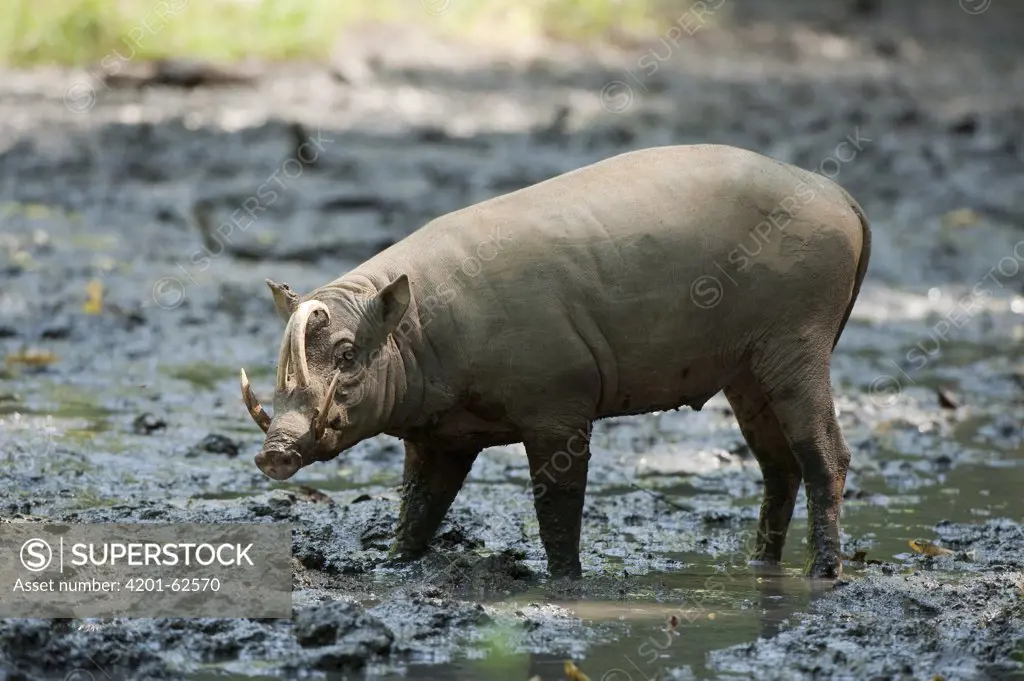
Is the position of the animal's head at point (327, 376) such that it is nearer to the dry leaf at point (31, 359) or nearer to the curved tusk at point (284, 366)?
the curved tusk at point (284, 366)

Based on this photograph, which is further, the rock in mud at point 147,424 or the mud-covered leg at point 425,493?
the rock in mud at point 147,424

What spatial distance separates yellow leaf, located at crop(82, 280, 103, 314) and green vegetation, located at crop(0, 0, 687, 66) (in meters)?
7.41

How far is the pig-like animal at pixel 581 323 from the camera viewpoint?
6289 mm

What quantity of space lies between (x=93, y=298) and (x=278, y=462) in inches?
243

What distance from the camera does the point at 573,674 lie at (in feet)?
17.2

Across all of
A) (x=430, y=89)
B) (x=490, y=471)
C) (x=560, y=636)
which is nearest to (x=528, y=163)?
(x=430, y=89)

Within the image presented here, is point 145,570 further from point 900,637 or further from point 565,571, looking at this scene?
point 900,637

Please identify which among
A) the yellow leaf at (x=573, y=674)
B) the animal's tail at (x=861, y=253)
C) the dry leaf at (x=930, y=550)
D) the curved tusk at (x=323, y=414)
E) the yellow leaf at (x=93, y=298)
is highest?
the yellow leaf at (x=93, y=298)

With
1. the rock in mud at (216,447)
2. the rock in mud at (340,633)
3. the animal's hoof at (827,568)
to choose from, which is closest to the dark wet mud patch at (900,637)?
the animal's hoof at (827,568)

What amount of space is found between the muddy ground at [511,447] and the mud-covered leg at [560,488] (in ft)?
0.53

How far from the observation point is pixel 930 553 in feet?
23.5

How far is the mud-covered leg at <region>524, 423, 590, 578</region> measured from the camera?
6449 mm

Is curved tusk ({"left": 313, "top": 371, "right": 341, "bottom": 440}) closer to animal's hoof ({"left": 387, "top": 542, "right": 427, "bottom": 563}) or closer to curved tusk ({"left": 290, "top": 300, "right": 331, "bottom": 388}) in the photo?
curved tusk ({"left": 290, "top": 300, "right": 331, "bottom": 388})

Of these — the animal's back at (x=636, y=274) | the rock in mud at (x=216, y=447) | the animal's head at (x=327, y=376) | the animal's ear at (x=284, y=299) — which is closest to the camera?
the animal's head at (x=327, y=376)
